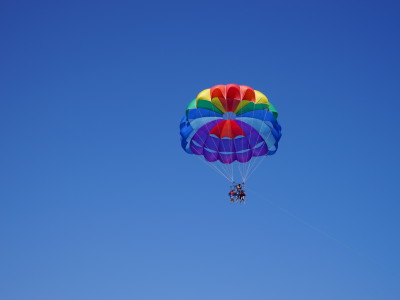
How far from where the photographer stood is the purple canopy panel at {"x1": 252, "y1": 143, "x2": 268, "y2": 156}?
40875 millimetres

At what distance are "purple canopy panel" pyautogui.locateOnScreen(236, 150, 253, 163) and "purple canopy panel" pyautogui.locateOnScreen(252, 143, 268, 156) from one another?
27 cm

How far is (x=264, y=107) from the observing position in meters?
39.6

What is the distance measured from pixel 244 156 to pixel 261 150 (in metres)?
1.10

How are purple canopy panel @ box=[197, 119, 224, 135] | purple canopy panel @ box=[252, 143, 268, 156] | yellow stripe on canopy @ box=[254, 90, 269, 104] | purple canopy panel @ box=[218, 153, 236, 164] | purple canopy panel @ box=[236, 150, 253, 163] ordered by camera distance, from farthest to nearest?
purple canopy panel @ box=[218, 153, 236, 164], purple canopy panel @ box=[236, 150, 253, 163], purple canopy panel @ box=[252, 143, 268, 156], purple canopy panel @ box=[197, 119, 224, 135], yellow stripe on canopy @ box=[254, 90, 269, 104]

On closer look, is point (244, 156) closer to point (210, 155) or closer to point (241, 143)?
point (241, 143)

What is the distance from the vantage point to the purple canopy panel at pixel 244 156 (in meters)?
41.2

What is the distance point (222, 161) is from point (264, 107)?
4.45 meters

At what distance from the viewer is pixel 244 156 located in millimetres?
41281

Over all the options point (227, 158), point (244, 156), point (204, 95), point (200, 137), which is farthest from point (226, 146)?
point (204, 95)

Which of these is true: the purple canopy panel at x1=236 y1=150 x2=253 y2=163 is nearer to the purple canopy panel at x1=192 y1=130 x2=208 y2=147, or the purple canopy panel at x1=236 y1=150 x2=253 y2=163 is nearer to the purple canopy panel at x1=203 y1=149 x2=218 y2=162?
the purple canopy panel at x1=203 y1=149 x2=218 y2=162

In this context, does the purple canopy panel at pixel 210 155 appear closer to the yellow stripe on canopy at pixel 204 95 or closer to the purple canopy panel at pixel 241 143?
the purple canopy panel at pixel 241 143

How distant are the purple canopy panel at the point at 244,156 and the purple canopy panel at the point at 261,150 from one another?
0.27 metres

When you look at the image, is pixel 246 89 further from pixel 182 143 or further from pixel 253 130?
pixel 182 143

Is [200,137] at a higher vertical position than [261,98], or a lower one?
lower
